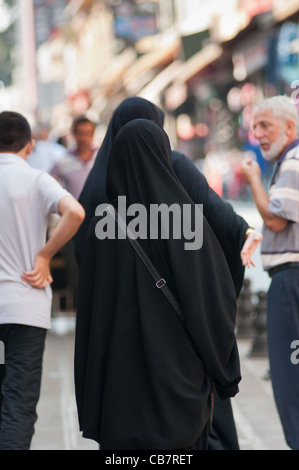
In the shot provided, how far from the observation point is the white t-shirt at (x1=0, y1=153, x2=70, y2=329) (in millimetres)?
4863

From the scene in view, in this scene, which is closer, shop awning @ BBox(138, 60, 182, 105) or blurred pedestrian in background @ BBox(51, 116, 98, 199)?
blurred pedestrian in background @ BBox(51, 116, 98, 199)

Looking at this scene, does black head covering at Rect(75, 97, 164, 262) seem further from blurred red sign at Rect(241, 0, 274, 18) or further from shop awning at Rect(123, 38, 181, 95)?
shop awning at Rect(123, 38, 181, 95)

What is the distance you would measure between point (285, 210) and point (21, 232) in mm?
1394

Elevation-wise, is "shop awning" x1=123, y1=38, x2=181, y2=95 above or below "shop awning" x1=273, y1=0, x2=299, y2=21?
above

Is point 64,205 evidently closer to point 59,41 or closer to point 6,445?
point 6,445

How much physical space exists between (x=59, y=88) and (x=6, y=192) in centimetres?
3229

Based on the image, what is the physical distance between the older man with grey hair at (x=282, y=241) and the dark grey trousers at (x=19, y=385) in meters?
1.34

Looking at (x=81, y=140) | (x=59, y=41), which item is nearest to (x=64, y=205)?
(x=81, y=140)

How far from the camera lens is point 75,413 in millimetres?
7152

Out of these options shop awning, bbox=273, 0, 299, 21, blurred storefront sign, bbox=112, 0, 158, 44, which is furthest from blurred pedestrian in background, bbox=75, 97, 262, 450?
blurred storefront sign, bbox=112, 0, 158, 44

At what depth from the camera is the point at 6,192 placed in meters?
4.89

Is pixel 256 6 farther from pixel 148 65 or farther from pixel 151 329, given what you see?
pixel 151 329

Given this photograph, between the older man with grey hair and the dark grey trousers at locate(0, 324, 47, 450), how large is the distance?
1.34 metres

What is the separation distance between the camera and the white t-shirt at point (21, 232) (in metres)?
4.86
